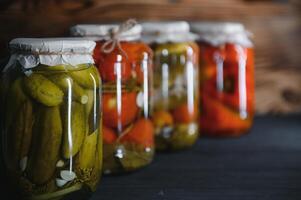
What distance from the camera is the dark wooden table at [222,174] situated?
Result: 2.69ft

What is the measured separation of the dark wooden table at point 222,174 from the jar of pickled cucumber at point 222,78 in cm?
4

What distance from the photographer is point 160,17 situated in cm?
130

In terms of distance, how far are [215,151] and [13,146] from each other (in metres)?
0.47

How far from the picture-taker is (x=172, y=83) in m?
1.08

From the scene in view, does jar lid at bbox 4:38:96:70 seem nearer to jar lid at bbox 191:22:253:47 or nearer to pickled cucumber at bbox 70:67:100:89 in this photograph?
pickled cucumber at bbox 70:67:100:89

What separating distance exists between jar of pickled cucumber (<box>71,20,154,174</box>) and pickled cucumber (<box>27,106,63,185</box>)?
175 mm

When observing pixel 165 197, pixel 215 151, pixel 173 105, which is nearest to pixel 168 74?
pixel 173 105

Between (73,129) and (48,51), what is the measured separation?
108 millimetres

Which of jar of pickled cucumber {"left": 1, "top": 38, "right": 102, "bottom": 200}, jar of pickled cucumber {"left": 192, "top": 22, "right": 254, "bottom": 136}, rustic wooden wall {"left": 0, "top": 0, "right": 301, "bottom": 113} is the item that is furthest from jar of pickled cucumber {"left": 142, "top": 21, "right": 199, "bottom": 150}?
jar of pickled cucumber {"left": 1, "top": 38, "right": 102, "bottom": 200}

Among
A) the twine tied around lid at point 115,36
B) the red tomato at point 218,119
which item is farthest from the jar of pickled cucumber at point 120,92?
the red tomato at point 218,119

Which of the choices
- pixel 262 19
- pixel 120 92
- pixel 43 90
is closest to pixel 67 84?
pixel 43 90

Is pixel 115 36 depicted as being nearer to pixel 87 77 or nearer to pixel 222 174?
pixel 87 77

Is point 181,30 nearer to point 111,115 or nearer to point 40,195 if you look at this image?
point 111,115

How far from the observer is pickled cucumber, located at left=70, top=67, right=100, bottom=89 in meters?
0.76
